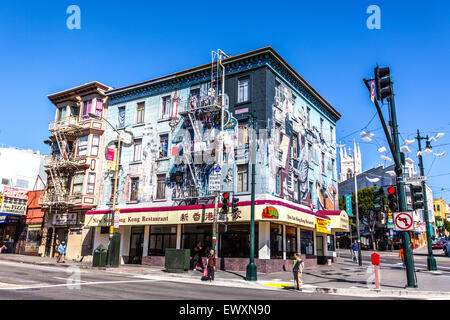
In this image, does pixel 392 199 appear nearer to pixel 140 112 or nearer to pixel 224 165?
pixel 224 165

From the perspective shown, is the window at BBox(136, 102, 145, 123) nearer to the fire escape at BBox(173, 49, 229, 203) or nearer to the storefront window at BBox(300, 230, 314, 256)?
the fire escape at BBox(173, 49, 229, 203)

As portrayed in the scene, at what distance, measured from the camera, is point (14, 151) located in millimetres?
51875

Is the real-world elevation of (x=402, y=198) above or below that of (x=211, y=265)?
above

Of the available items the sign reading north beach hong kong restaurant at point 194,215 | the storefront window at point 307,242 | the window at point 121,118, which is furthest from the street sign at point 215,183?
the window at point 121,118

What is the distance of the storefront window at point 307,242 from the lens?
27.8m

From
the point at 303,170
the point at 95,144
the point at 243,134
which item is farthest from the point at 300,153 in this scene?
the point at 95,144

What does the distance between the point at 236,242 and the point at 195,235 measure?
3458 millimetres

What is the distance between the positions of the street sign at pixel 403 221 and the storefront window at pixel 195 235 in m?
13.1

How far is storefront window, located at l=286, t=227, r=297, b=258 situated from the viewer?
25438mm

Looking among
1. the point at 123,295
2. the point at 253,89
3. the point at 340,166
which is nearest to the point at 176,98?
the point at 253,89

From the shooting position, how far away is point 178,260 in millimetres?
22078
